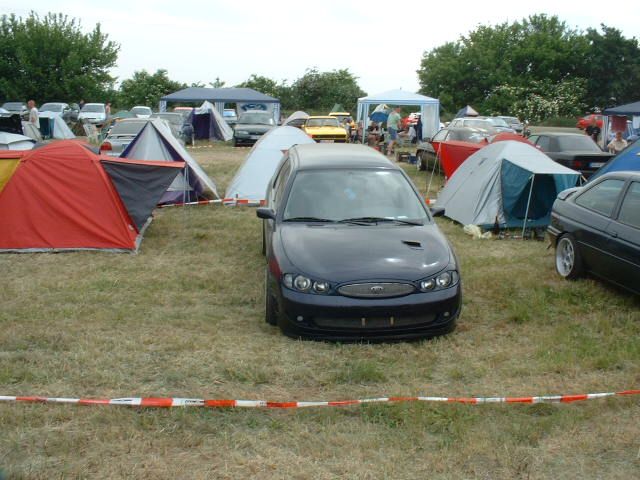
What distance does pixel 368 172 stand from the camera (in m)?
7.15

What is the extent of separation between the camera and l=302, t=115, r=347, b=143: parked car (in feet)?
86.7

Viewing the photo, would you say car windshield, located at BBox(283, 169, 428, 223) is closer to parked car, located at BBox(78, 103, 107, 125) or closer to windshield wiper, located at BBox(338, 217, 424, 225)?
windshield wiper, located at BBox(338, 217, 424, 225)

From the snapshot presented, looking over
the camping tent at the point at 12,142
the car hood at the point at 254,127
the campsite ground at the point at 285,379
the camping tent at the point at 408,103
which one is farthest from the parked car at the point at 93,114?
the campsite ground at the point at 285,379

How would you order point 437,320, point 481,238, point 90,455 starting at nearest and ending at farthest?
point 90,455
point 437,320
point 481,238

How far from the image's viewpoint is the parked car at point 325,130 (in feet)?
86.7

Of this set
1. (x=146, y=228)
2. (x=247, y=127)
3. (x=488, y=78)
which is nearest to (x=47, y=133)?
(x=247, y=127)

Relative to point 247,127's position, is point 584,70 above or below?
above

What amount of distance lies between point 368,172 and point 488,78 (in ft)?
165

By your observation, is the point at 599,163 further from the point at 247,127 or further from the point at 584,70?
the point at 584,70

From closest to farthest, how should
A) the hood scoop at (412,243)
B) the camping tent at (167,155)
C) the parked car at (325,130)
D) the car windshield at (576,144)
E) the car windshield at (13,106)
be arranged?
1. the hood scoop at (412,243)
2. the camping tent at (167,155)
3. the car windshield at (576,144)
4. the parked car at (325,130)
5. the car windshield at (13,106)

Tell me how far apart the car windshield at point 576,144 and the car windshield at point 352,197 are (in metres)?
10.2

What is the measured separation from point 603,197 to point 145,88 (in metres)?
53.2

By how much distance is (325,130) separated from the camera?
26.7 metres

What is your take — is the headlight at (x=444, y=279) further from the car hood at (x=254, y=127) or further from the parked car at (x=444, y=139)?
the car hood at (x=254, y=127)
